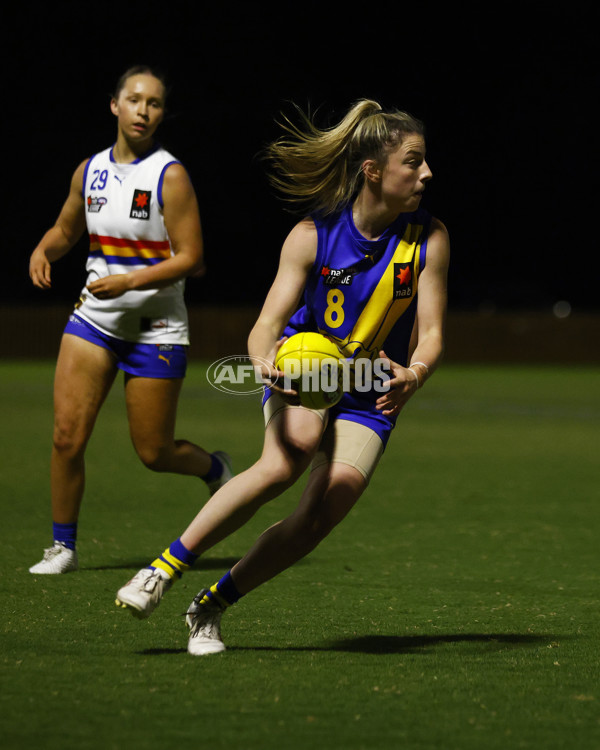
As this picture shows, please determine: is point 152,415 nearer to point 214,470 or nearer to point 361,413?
point 214,470

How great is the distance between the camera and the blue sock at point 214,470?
20.6 feet

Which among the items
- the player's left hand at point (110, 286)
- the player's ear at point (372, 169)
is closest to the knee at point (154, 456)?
the player's left hand at point (110, 286)

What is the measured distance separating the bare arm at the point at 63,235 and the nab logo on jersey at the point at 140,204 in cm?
32

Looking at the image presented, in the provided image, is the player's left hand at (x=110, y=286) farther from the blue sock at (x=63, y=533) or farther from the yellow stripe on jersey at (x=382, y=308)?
the yellow stripe on jersey at (x=382, y=308)

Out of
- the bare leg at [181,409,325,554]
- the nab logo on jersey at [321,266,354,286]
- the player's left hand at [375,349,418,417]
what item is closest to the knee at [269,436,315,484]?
the bare leg at [181,409,325,554]

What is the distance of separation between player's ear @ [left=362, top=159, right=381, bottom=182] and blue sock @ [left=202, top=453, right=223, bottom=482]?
7.57 feet

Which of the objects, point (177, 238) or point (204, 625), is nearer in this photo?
point (204, 625)

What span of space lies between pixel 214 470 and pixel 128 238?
134 cm

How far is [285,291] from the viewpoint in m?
4.20

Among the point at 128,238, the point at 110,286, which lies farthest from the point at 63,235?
the point at 110,286

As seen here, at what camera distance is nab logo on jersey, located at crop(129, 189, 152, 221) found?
18.2 ft

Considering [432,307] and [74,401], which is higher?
[432,307]

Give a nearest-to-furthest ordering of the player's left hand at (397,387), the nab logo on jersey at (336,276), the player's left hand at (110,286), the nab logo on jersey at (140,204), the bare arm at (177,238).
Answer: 1. the player's left hand at (397,387)
2. the nab logo on jersey at (336,276)
3. the player's left hand at (110,286)
4. the bare arm at (177,238)
5. the nab logo on jersey at (140,204)

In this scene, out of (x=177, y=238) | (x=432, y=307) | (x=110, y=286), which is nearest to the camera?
(x=432, y=307)
